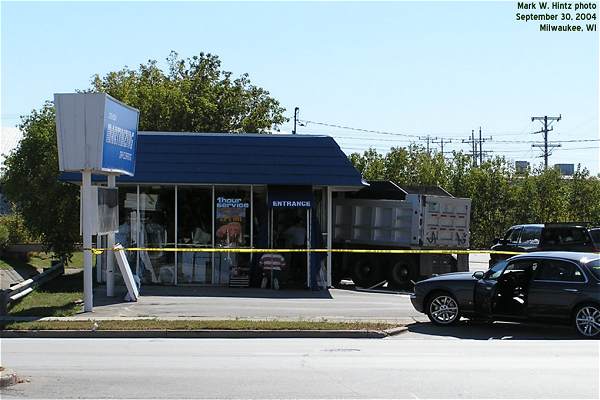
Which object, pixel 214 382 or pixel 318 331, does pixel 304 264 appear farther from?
pixel 214 382

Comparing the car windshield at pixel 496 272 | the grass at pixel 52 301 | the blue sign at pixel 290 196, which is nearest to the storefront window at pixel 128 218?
the grass at pixel 52 301

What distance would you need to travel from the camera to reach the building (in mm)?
20719

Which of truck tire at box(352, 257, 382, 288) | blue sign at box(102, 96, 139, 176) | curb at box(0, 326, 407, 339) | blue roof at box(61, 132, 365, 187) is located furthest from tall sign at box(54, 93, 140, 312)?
truck tire at box(352, 257, 382, 288)

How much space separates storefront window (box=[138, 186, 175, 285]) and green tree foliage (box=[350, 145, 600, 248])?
2825 cm

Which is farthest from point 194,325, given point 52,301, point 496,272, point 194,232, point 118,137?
point 194,232

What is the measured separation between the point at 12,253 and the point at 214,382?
2608cm

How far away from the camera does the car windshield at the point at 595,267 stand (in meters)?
13.3

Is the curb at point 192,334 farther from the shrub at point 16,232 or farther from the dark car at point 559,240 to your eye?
the shrub at point 16,232

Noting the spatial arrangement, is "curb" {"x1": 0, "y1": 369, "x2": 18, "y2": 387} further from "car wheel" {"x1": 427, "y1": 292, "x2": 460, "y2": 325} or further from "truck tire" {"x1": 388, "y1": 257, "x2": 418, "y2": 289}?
"truck tire" {"x1": 388, "y1": 257, "x2": 418, "y2": 289}

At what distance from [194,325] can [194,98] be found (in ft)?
85.4

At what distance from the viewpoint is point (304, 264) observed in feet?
70.6

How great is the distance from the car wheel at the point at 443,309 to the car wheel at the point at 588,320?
2.28 m

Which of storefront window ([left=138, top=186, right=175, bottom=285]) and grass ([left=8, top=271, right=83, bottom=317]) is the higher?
storefront window ([left=138, top=186, right=175, bottom=285])

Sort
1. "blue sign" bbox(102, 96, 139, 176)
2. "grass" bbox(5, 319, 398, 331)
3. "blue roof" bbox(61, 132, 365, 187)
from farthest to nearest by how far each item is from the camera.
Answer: "blue roof" bbox(61, 132, 365, 187) → "blue sign" bbox(102, 96, 139, 176) → "grass" bbox(5, 319, 398, 331)
